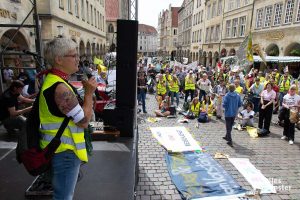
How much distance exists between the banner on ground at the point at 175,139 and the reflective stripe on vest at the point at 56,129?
4.63 metres

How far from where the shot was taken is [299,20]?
18812mm

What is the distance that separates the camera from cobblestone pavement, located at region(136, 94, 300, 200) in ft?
15.7

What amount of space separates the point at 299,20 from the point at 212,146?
17421 mm

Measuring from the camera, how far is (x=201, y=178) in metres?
5.11

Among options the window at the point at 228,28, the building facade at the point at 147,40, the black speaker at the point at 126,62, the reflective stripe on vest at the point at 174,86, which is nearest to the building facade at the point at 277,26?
the window at the point at 228,28

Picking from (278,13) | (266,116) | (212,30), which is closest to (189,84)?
(266,116)

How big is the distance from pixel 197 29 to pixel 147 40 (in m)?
85.8

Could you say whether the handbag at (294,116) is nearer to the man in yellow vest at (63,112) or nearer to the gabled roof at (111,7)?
the man in yellow vest at (63,112)

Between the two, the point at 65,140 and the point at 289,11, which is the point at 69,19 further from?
the point at 289,11

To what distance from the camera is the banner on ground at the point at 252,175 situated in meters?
4.88

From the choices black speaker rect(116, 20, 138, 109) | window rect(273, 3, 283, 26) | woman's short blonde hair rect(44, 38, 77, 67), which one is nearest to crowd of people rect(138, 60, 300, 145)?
black speaker rect(116, 20, 138, 109)

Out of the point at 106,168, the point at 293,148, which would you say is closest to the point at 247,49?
the point at 293,148

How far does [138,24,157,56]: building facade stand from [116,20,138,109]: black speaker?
122852 mm

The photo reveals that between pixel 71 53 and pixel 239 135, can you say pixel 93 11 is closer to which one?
pixel 239 135
